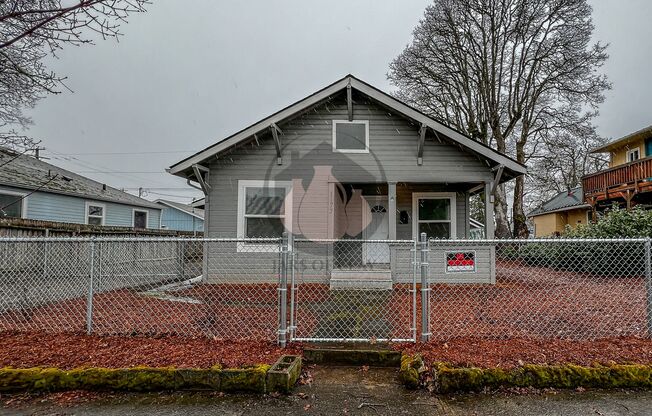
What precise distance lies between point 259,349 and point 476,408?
2297 millimetres

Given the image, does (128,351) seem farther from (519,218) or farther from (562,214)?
(562,214)

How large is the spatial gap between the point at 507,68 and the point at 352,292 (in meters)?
18.0

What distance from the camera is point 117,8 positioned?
319 cm

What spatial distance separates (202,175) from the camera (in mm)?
9250

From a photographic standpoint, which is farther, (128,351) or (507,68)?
(507,68)

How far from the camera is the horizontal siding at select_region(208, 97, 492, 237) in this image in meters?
9.12

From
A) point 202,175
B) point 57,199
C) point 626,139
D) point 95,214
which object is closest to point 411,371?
point 202,175

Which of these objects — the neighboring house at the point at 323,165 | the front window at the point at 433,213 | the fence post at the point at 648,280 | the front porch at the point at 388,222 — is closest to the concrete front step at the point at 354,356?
the fence post at the point at 648,280

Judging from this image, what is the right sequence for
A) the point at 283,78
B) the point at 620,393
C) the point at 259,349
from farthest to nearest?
the point at 283,78
the point at 259,349
the point at 620,393

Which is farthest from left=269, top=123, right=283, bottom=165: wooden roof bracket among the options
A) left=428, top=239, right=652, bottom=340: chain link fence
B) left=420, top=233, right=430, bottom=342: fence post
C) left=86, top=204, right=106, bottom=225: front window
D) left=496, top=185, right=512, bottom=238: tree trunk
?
left=496, top=185, right=512, bottom=238: tree trunk

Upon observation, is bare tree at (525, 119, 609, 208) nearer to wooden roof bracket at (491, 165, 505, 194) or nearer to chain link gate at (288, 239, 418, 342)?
wooden roof bracket at (491, 165, 505, 194)

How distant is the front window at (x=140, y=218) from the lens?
17359 millimetres

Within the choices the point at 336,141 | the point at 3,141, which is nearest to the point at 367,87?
the point at 336,141

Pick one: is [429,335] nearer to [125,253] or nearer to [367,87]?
[367,87]
